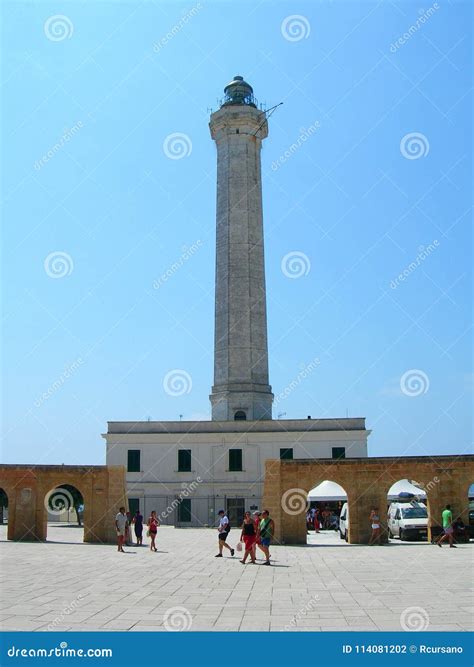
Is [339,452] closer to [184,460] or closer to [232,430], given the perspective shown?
[232,430]

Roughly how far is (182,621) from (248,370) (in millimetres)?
30037

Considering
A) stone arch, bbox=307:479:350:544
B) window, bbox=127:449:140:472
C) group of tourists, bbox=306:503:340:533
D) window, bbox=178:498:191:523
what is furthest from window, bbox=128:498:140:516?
group of tourists, bbox=306:503:340:533

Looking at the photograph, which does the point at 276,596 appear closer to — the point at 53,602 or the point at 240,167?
the point at 53,602

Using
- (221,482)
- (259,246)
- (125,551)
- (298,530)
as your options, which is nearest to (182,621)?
(125,551)

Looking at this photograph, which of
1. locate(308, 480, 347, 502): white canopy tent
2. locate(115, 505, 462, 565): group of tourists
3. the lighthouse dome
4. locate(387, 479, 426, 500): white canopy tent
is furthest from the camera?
the lighthouse dome

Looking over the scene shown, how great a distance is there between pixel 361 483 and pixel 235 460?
53.1 ft

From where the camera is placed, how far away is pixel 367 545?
22.0 m

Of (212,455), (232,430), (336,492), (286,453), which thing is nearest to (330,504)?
(286,453)

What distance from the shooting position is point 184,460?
38438 mm

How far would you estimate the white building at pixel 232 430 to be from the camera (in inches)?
1487

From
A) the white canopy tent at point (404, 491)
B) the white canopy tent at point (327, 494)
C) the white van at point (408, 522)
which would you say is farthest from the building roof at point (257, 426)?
the white van at point (408, 522)

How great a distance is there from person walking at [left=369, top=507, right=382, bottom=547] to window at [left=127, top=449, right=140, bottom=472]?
19012 mm

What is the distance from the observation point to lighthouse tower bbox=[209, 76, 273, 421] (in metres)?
39.2

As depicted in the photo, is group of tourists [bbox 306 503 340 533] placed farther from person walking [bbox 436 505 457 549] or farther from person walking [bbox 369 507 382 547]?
person walking [bbox 436 505 457 549]
